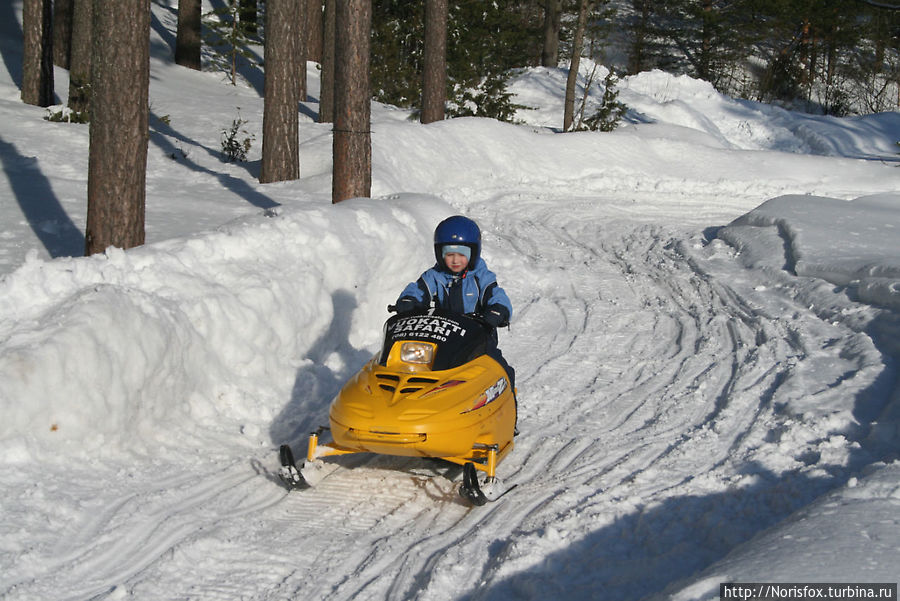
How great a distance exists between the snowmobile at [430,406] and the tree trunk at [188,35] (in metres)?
22.1

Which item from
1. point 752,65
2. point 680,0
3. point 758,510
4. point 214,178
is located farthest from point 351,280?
point 752,65

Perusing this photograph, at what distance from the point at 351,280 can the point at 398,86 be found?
18.7 meters

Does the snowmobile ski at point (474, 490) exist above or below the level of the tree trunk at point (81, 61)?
below

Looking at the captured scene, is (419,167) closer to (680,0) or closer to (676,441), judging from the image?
(676,441)

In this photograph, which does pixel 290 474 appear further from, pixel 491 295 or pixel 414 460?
pixel 491 295

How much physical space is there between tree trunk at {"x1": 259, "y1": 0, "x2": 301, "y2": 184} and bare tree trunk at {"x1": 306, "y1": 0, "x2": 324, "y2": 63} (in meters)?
11.1

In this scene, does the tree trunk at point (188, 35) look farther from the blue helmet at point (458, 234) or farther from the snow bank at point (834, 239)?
the blue helmet at point (458, 234)

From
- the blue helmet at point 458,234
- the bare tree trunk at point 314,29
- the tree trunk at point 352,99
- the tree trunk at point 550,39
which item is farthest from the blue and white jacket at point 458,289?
the tree trunk at point 550,39

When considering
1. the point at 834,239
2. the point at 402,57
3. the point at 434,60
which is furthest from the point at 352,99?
the point at 402,57

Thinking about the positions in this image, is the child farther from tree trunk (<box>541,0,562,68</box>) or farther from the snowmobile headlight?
tree trunk (<box>541,0,562,68</box>)

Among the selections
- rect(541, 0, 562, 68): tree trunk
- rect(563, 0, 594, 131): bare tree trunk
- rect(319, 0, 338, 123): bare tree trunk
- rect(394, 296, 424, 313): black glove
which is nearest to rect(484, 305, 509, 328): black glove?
rect(394, 296, 424, 313): black glove

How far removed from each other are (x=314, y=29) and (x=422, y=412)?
25.0 metres

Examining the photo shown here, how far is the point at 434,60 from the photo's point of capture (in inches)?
792

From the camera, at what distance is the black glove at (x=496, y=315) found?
6680mm
